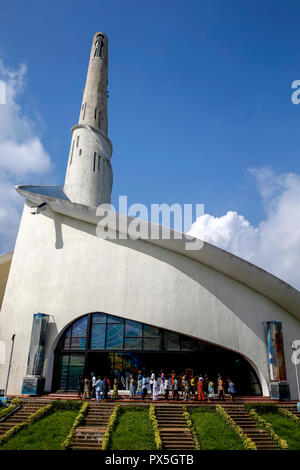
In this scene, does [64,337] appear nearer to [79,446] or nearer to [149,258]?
[149,258]

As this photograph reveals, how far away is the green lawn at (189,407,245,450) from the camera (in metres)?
10.2

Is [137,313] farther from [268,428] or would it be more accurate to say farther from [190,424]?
[268,428]

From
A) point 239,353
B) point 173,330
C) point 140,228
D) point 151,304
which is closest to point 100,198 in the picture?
point 140,228

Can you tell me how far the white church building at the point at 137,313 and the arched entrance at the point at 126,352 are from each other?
5 centimetres

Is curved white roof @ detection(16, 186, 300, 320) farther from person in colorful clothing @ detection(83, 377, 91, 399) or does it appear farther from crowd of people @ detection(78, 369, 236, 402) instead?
person in colorful clothing @ detection(83, 377, 91, 399)

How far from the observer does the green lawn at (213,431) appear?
10156 mm

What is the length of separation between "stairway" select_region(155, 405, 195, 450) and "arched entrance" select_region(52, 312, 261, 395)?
4.26 meters

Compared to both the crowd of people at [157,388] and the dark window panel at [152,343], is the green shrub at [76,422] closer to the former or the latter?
the crowd of people at [157,388]

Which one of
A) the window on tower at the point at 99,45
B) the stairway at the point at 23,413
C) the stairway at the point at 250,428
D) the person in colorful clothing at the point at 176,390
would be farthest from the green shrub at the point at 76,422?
the window on tower at the point at 99,45

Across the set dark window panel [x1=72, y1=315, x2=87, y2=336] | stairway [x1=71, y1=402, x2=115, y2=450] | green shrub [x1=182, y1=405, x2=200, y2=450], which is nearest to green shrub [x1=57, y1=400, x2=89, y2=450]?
stairway [x1=71, y1=402, x2=115, y2=450]

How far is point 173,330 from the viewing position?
16922 mm

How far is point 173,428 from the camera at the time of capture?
11430 mm

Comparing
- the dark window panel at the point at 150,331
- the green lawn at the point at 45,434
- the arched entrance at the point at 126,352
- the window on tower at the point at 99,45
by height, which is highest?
the window on tower at the point at 99,45

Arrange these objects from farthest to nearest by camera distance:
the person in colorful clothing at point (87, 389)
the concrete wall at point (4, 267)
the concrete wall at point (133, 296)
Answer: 1. the concrete wall at point (4, 267)
2. the concrete wall at point (133, 296)
3. the person in colorful clothing at point (87, 389)
